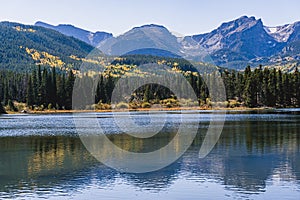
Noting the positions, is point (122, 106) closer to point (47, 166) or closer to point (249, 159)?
point (249, 159)

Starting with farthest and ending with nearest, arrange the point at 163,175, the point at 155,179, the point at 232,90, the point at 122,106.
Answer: the point at 122,106 < the point at 232,90 < the point at 163,175 < the point at 155,179

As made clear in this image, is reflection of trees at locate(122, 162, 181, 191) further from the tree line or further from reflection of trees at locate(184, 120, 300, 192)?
the tree line

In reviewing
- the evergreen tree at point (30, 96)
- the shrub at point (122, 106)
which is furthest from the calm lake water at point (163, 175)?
the shrub at point (122, 106)

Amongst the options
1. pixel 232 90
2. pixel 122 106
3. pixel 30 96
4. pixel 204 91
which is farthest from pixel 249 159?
pixel 204 91

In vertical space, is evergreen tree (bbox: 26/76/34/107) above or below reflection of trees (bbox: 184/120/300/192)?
above

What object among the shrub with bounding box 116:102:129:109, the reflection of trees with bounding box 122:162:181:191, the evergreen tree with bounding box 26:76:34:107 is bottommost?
the reflection of trees with bounding box 122:162:181:191

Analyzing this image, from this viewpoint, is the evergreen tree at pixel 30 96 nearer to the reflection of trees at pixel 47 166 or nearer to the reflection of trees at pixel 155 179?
the reflection of trees at pixel 47 166

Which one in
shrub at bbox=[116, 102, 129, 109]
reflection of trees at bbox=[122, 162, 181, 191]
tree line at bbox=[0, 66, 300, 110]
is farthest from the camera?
shrub at bbox=[116, 102, 129, 109]

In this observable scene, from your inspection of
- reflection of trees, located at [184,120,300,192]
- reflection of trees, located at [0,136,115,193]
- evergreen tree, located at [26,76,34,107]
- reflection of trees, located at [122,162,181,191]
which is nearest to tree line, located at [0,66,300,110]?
evergreen tree, located at [26,76,34,107]

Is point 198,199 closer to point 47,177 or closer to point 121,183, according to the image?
point 121,183

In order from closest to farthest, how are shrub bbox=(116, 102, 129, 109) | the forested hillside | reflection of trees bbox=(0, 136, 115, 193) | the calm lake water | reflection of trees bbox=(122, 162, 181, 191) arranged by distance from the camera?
the calm lake water → reflection of trees bbox=(122, 162, 181, 191) → reflection of trees bbox=(0, 136, 115, 193) → the forested hillside → shrub bbox=(116, 102, 129, 109)

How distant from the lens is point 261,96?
6501 inches

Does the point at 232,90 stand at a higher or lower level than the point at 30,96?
higher

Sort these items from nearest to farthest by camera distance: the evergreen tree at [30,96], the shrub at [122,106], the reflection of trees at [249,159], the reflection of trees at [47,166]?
1. the reflection of trees at [47,166]
2. the reflection of trees at [249,159]
3. the evergreen tree at [30,96]
4. the shrub at [122,106]
